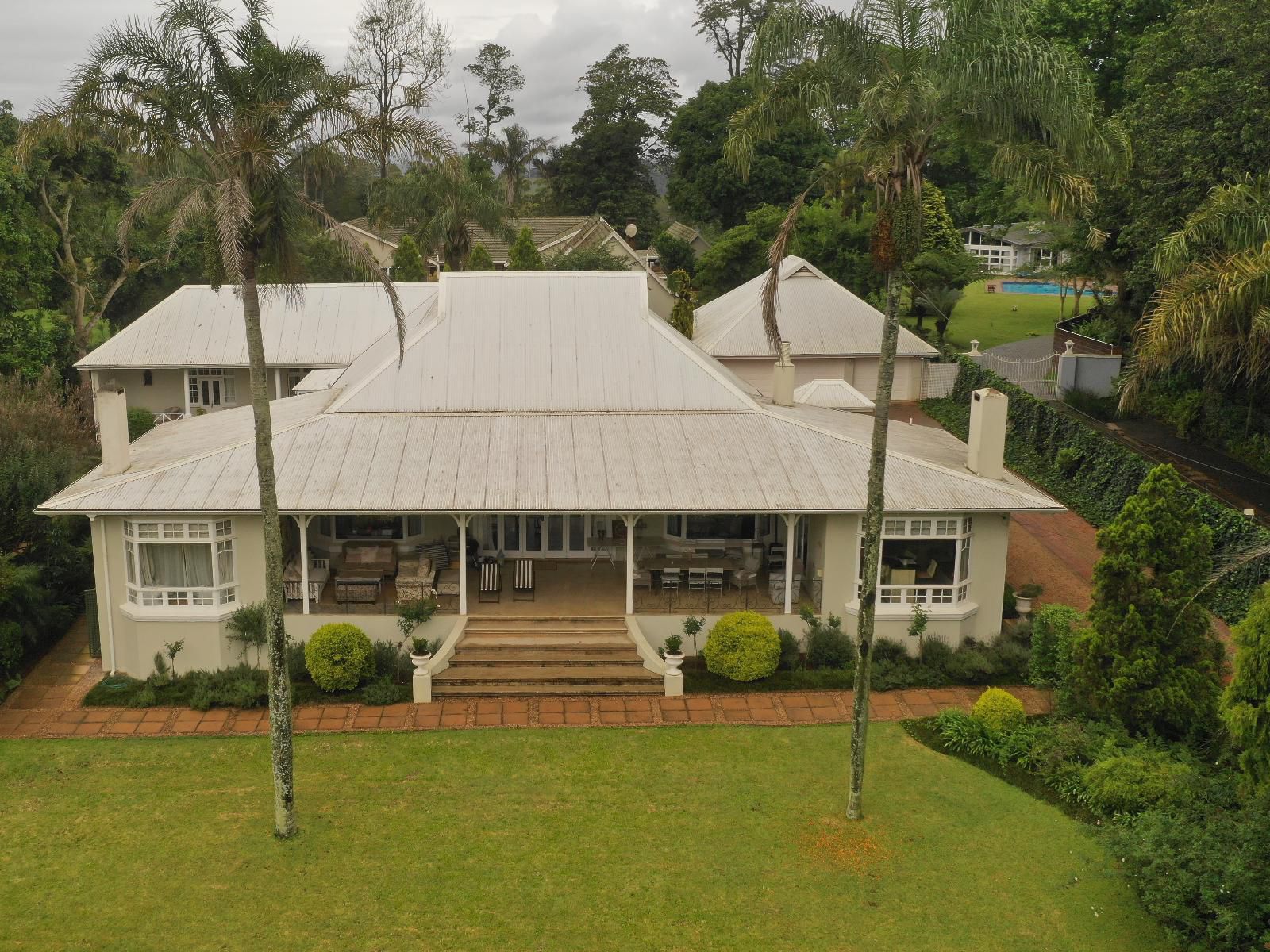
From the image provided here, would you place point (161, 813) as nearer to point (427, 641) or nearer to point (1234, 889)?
point (427, 641)

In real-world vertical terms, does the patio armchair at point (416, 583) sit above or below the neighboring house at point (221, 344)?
below

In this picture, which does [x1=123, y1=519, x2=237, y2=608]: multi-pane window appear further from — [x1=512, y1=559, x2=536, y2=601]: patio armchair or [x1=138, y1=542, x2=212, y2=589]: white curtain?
[x1=512, y1=559, x2=536, y2=601]: patio armchair

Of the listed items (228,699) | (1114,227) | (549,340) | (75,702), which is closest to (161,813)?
(228,699)

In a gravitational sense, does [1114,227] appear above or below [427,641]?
above

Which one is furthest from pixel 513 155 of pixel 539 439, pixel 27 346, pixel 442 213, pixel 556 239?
pixel 539 439

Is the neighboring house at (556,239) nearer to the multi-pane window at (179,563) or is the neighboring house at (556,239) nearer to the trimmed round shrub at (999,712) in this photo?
the multi-pane window at (179,563)

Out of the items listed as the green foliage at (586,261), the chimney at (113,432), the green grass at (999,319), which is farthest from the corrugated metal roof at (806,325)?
the chimney at (113,432)
